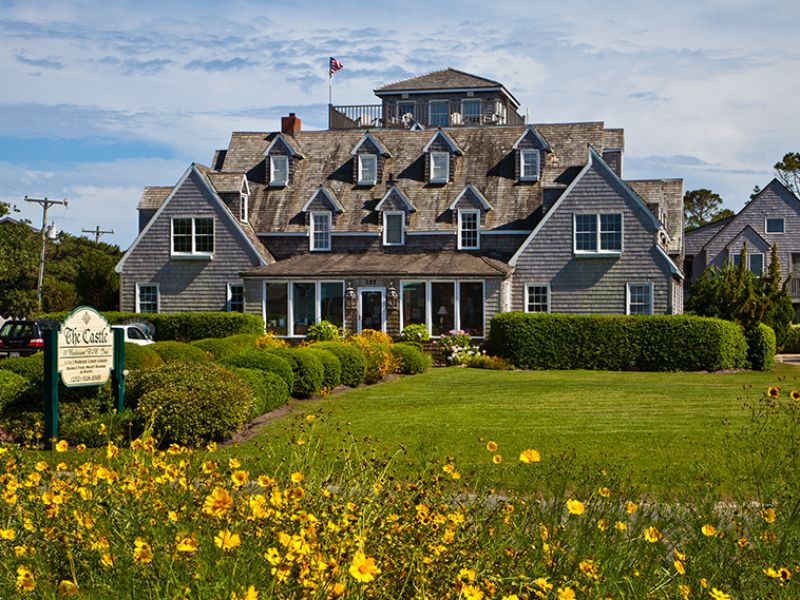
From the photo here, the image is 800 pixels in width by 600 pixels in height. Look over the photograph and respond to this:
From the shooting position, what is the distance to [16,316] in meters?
62.3

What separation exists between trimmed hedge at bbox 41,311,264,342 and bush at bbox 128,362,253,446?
21.5m

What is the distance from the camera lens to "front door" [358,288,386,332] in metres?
39.4

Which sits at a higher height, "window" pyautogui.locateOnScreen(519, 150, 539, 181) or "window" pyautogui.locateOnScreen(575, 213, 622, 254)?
"window" pyautogui.locateOnScreen(519, 150, 539, 181)

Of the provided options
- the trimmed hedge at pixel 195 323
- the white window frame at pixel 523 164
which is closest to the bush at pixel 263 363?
the trimmed hedge at pixel 195 323

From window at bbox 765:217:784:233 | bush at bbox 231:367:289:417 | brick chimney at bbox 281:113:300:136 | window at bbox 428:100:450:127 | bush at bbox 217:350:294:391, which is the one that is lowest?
bush at bbox 231:367:289:417

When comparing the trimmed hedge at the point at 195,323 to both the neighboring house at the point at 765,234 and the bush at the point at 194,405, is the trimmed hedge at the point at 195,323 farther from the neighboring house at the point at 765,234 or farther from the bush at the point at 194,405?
the neighboring house at the point at 765,234

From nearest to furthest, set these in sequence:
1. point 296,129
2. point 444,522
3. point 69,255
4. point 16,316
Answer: point 444,522 → point 296,129 → point 16,316 → point 69,255

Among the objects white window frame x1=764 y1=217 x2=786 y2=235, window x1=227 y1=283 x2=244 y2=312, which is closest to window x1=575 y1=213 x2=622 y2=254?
window x1=227 y1=283 x2=244 y2=312

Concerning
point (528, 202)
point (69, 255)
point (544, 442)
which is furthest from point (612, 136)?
point (69, 255)

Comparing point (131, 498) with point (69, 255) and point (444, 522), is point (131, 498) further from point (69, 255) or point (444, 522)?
point (69, 255)

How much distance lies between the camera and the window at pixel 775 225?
64.8 metres

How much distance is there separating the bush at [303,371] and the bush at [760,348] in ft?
59.4

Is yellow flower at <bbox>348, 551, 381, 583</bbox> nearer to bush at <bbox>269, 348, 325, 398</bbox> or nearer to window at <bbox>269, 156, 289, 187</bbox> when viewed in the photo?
bush at <bbox>269, 348, 325, 398</bbox>

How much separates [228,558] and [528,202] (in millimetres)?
37615
